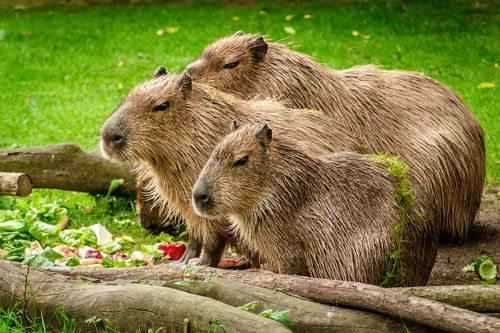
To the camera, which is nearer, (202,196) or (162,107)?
(202,196)

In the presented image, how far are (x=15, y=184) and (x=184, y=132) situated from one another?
40.9 inches

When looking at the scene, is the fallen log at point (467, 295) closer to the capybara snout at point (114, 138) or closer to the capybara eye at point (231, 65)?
the capybara snout at point (114, 138)

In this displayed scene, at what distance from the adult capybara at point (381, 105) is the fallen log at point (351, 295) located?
1520mm

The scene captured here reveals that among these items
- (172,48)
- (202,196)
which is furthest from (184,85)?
(172,48)

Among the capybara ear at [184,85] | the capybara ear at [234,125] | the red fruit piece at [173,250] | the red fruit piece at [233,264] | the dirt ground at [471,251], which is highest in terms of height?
the capybara ear at [184,85]

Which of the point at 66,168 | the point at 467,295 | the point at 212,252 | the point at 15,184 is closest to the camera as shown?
the point at 467,295

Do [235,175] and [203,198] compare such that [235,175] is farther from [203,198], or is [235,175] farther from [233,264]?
[233,264]

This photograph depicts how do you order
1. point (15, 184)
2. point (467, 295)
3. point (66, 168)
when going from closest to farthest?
1. point (467, 295)
2. point (15, 184)
3. point (66, 168)

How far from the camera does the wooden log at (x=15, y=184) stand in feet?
18.0

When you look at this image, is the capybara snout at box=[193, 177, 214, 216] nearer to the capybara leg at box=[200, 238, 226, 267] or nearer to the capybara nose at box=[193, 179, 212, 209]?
the capybara nose at box=[193, 179, 212, 209]

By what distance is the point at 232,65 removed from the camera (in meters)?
5.70

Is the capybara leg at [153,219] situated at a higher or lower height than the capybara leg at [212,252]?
lower

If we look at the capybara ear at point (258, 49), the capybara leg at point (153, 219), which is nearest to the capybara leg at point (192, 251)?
the capybara leg at point (153, 219)

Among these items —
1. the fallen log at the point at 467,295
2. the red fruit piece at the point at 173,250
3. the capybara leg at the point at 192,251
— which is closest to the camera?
the fallen log at the point at 467,295
